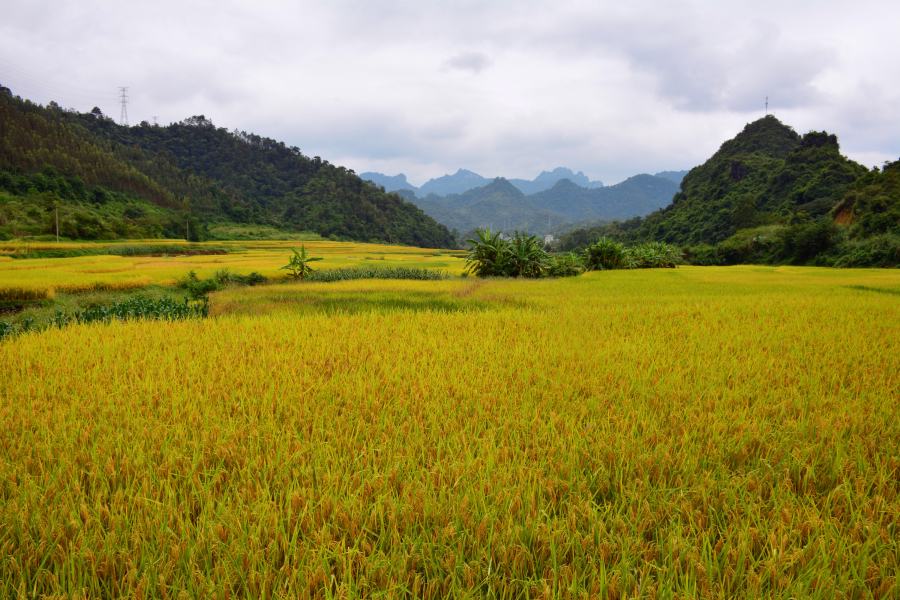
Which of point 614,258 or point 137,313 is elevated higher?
point 614,258

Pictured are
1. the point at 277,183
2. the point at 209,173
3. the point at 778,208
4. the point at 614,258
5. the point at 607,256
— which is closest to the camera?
the point at 614,258

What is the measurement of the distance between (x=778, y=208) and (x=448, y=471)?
60.4 metres

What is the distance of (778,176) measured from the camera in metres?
49.9

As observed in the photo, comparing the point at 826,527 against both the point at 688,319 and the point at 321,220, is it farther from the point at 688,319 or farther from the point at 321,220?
the point at 321,220

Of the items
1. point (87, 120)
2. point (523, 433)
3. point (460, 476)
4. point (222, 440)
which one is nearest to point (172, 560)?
point (222, 440)

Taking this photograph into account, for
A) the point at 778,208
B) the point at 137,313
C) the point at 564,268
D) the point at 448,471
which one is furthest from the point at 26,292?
the point at 778,208

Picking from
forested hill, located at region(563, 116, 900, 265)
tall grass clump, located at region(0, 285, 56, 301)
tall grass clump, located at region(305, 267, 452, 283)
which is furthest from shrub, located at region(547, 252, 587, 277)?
forested hill, located at region(563, 116, 900, 265)

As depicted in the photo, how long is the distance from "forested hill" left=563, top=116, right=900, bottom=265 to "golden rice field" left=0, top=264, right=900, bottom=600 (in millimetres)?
23886

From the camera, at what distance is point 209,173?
87938 mm

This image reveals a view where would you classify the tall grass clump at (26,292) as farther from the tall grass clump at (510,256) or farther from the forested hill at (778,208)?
the forested hill at (778,208)

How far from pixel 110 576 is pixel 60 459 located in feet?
2.73

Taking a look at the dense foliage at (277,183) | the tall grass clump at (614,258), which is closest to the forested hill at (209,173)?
the dense foliage at (277,183)

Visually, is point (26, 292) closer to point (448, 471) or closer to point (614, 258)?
point (448, 471)

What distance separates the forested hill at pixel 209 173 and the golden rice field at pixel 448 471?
45709 millimetres
